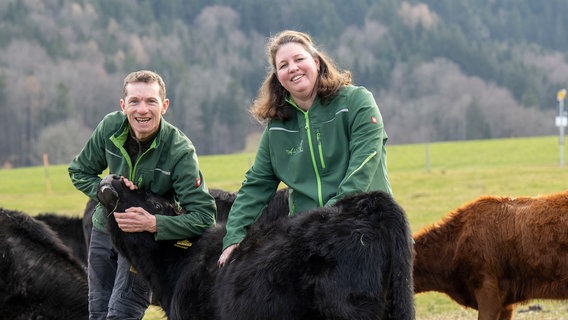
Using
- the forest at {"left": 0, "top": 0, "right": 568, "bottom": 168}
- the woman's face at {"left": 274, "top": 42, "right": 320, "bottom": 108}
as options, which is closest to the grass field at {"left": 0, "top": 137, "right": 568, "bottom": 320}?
the woman's face at {"left": 274, "top": 42, "right": 320, "bottom": 108}

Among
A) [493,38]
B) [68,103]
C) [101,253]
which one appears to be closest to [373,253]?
[101,253]

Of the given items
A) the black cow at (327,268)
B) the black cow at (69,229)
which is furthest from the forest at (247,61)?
the black cow at (327,268)

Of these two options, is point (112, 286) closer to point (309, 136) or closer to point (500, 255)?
point (309, 136)

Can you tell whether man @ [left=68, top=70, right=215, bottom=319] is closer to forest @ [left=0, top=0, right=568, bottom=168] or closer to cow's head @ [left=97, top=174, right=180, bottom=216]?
cow's head @ [left=97, top=174, right=180, bottom=216]

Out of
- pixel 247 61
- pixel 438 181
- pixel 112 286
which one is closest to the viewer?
pixel 112 286

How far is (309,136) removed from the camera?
4.68 metres

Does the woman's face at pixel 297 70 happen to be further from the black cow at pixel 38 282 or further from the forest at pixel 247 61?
the forest at pixel 247 61

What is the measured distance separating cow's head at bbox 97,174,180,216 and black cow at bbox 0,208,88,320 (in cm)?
143

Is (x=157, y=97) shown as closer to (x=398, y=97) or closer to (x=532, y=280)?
(x=532, y=280)

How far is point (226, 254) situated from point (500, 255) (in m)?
4.26

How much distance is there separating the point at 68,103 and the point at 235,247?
74711mm

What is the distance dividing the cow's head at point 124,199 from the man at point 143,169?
0.06 m

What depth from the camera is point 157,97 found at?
5.20 metres

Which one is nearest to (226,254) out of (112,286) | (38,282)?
(112,286)
